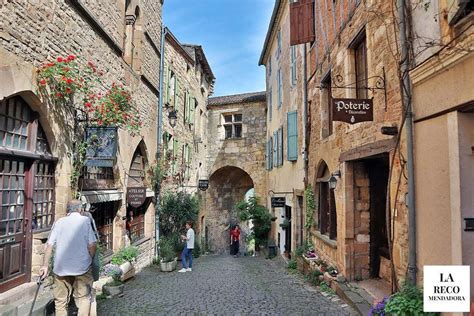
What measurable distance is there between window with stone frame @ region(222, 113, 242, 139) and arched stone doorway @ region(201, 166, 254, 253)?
1845 mm

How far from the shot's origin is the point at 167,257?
9.96 metres

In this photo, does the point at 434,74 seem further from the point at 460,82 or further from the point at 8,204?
Answer: the point at 8,204

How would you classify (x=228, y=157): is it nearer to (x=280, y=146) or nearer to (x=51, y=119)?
(x=280, y=146)

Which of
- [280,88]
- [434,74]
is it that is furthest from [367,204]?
[280,88]

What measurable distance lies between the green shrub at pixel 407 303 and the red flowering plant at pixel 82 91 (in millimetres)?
4986

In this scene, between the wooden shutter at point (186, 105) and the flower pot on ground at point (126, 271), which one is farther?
the wooden shutter at point (186, 105)

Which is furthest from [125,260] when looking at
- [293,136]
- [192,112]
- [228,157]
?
[228,157]

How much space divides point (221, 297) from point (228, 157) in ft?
44.0

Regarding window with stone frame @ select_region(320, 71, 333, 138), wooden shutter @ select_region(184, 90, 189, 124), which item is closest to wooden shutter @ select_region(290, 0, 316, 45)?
window with stone frame @ select_region(320, 71, 333, 138)

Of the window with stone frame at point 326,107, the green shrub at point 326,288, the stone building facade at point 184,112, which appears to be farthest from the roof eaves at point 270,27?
the green shrub at point 326,288

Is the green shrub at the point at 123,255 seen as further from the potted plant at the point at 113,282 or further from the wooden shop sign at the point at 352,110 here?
the wooden shop sign at the point at 352,110

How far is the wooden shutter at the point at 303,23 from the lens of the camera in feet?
31.8

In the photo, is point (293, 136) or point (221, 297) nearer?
point (221, 297)

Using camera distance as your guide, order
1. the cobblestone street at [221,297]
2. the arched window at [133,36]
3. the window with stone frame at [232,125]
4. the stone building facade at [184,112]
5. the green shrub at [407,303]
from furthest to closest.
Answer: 1. the window with stone frame at [232,125]
2. the stone building facade at [184,112]
3. the arched window at [133,36]
4. the cobblestone street at [221,297]
5. the green shrub at [407,303]
